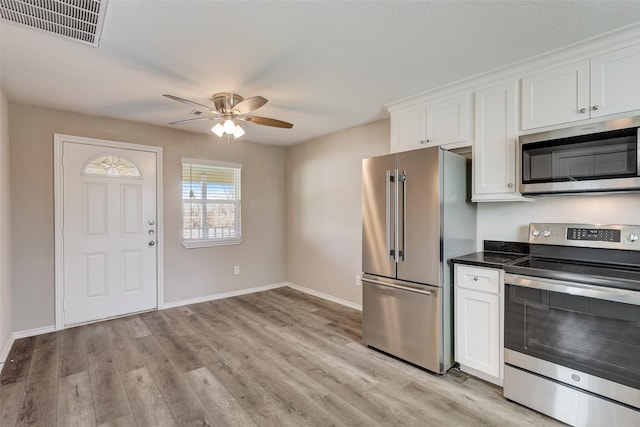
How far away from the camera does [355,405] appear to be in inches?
83.4

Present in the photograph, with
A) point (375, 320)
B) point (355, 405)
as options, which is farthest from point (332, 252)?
point (355, 405)

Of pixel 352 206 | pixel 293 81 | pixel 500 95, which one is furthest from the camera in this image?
pixel 352 206

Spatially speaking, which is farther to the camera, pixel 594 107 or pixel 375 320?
pixel 375 320

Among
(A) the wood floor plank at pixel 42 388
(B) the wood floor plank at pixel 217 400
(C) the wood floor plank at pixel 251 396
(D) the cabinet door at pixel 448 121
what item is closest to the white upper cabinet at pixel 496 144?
(D) the cabinet door at pixel 448 121

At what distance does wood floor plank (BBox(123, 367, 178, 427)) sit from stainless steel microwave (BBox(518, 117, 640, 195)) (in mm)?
2974

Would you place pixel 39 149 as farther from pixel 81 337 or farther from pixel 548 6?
pixel 548 6

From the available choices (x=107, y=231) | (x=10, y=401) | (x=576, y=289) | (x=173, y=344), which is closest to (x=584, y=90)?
(x=576, y=289)

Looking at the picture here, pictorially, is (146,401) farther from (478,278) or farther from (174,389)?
(478,278)

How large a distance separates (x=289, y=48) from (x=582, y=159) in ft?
6.99

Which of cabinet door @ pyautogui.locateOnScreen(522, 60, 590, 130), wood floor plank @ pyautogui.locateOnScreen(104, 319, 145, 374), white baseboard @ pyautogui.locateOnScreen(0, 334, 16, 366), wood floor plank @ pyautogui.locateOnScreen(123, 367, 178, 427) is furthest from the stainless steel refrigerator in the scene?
white baseboard @ pyautogui.locateOnScreen(0, 334, 16, 366)

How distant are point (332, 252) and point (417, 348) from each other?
6.92 feet

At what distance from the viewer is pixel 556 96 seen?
7.27ft

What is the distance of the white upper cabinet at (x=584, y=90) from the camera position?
6.35ft

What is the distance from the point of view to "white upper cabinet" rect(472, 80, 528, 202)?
2.43 m
